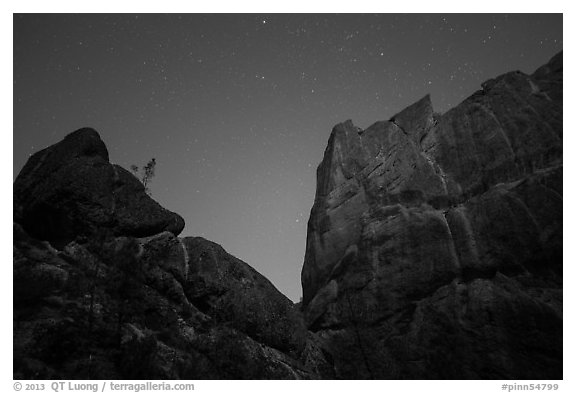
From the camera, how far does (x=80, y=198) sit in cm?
2836

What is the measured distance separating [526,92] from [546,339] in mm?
23526

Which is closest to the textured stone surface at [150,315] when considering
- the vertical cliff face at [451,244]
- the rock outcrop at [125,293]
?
the rock outcrop at [125,293]

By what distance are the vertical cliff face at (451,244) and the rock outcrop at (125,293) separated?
21.5ft

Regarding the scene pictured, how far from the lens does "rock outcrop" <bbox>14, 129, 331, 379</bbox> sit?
20.1m

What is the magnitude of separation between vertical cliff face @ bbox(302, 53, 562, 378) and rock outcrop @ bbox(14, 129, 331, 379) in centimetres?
655

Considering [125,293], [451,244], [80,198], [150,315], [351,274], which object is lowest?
[150,315]

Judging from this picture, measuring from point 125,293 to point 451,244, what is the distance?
26.9 m

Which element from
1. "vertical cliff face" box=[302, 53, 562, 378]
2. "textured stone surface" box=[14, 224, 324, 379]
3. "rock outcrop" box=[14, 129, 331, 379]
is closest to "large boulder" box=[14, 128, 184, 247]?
"rock outcrop" box=[14, 129, 331, 379]

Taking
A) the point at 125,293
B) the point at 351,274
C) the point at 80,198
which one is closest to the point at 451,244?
the point at 351,274

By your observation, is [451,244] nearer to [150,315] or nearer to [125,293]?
[150,315]

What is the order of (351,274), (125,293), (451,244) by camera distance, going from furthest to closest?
1. (351,274)
2. (451,244)
3. (125,293)

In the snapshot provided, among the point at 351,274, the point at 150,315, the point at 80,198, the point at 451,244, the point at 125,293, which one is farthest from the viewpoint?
the point at 351,274

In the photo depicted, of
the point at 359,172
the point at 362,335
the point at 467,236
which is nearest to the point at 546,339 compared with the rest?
the point at 467,236

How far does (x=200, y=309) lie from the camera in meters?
27.8
